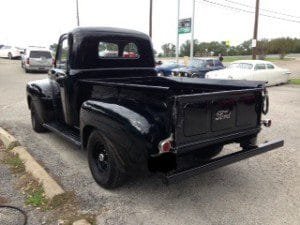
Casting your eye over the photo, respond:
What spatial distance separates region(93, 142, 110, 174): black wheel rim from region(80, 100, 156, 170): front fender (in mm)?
308

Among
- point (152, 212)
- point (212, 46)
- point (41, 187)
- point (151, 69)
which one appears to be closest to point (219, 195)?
point (152, 212)

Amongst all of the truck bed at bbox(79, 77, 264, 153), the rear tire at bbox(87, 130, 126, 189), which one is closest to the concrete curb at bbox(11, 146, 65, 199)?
the rear tire at bbox(87, 130, 126, 189)

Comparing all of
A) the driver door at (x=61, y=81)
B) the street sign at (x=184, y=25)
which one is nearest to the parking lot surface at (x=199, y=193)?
the driver door at (x=61, y=81)

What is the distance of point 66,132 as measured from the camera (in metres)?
6.03

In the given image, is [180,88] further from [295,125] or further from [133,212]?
[295,125]

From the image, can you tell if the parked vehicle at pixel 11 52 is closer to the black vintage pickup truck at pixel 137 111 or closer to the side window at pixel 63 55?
Result: the side window at pixel 63 55

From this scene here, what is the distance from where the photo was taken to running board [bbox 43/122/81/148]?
5.57m

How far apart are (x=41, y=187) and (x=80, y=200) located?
0.61 metres

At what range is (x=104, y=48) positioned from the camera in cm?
621

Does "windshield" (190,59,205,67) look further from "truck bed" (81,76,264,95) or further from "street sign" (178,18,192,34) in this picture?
"truck bed" (81,76,264,95)

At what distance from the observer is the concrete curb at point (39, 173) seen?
4.50 meters

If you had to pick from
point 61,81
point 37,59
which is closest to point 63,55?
point 61,81

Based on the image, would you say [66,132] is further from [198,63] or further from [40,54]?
[40,54]

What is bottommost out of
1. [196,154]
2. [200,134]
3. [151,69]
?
[196,154]
